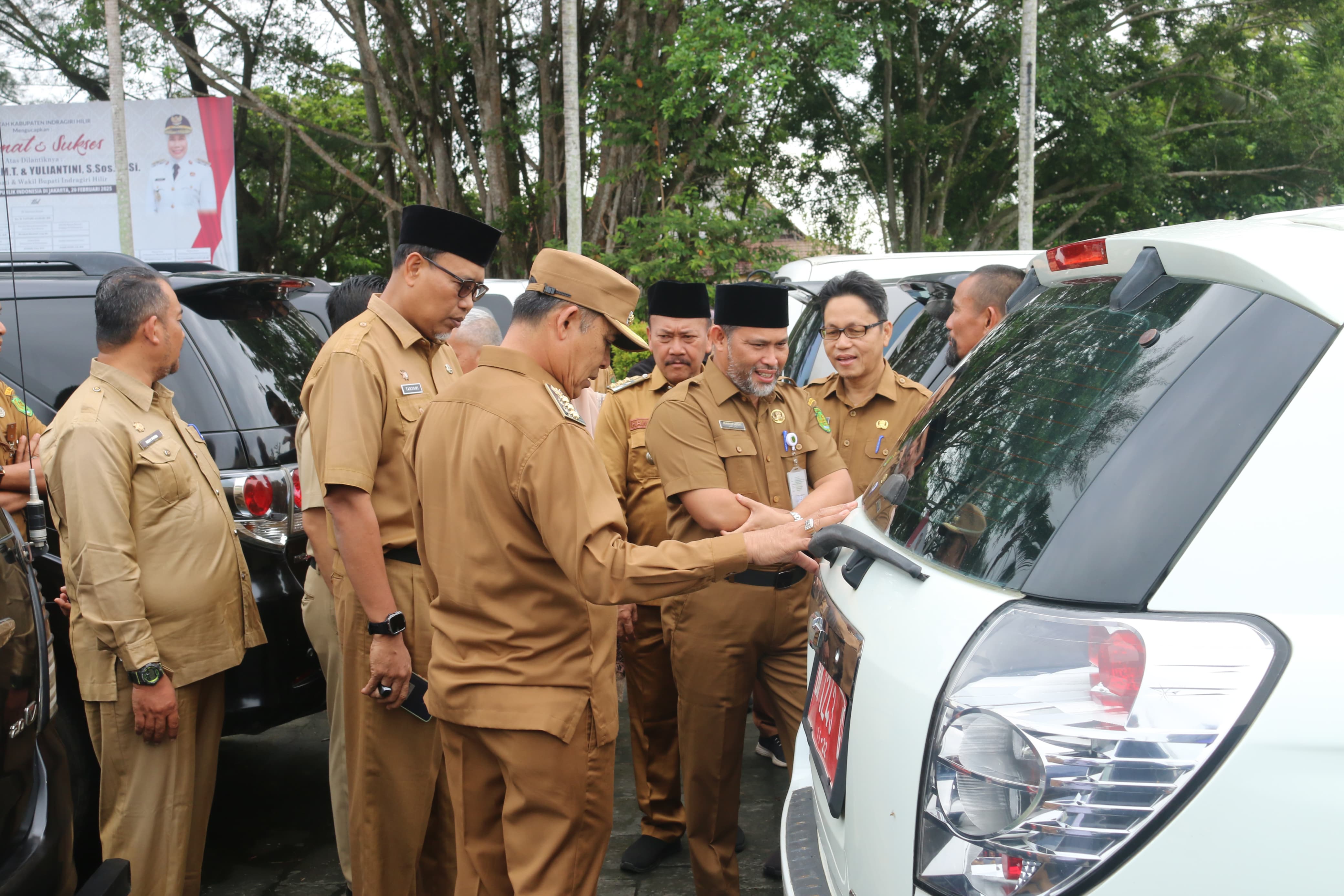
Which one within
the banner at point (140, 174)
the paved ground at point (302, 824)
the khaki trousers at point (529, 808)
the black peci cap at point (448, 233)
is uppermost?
the banner at point (140, 174)

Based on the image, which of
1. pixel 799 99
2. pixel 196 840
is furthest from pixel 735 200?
pixel 196 840

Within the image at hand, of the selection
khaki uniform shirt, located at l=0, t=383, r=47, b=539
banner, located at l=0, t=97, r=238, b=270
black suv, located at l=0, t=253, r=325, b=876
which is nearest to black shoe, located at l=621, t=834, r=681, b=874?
black suv, located at l=0, t=253, r=325, b=876

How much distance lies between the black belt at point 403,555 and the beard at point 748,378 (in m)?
1.13

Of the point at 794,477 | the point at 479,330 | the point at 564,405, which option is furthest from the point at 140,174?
the point at 564,405

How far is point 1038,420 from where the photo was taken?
168 centimetres

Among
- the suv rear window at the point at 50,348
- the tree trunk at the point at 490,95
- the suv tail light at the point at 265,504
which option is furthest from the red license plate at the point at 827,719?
the tree trunk at the point at 490,95

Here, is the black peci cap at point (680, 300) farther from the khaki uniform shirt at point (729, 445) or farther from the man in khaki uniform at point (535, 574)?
the man in khaki uniform at point (535, 574)

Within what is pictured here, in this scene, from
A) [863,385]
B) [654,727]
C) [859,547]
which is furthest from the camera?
[863,385]

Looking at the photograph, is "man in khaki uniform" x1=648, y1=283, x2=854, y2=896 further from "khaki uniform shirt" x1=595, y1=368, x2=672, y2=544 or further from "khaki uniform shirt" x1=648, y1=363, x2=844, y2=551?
"khaki uniform shirt" x1=595, y1=368, x2=672, y2=544

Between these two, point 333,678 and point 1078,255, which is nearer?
point 1078,255

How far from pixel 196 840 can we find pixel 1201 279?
3.10 m

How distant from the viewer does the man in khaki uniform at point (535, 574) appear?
232cm

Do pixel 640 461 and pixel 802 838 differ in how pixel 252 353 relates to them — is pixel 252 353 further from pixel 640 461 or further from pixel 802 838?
pixel 802 838

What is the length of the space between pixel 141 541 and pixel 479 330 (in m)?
1.92
